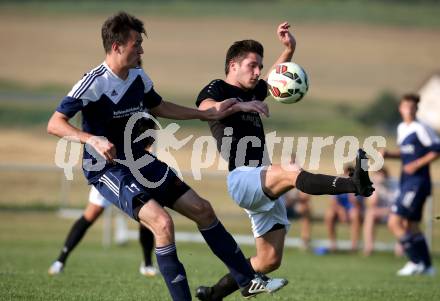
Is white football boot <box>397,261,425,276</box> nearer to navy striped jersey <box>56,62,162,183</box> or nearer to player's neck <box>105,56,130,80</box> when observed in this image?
navy striped jersey <box>56,62,162,183</box>

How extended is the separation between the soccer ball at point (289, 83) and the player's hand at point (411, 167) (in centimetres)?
541

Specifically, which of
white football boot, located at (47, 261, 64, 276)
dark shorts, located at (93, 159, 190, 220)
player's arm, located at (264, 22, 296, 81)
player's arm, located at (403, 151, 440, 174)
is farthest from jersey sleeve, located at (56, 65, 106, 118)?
player's arm, located at (403, 151, 440, 174)

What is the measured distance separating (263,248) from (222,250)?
68 centimetres

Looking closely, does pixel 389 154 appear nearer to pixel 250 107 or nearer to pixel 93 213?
pixel 93 213

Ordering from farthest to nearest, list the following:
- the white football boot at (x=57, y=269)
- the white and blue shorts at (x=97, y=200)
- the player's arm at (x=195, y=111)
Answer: the white and blue shorts at (x=97, y=200), the white football boot at (x=57, y=269), the player's arm at (x=195, y=111)

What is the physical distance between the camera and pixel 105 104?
6973 mm

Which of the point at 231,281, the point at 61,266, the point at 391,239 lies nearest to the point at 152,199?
the point at 231,281

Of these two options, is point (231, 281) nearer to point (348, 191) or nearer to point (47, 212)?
point (348, 191)

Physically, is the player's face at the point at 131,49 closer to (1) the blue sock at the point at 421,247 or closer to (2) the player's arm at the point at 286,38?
(2) the player's arm at the point at 286,38

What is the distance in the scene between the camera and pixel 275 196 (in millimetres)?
7133

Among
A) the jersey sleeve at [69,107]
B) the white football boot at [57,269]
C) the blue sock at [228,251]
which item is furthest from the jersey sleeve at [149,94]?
the white football boot at [57,269]

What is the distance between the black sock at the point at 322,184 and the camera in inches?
262

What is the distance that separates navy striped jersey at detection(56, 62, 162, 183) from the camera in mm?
6852

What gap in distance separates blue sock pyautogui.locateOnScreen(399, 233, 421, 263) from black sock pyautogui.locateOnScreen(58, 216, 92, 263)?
4374 millimetres
